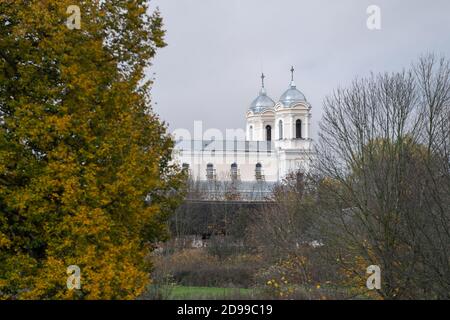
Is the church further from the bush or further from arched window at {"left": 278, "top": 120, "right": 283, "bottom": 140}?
the bush

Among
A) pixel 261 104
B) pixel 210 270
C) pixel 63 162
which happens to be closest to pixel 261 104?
pixel 261 104

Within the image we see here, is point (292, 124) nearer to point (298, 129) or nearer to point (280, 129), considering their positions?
point (298, 129)

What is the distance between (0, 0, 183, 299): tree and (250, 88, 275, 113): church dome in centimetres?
6343

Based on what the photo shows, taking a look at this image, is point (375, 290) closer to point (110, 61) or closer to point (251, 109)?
point (110, 61)

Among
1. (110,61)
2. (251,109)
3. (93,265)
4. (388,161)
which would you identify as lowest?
(93,265)

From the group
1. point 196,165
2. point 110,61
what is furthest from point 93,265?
point 196,165

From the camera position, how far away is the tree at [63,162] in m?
12.3

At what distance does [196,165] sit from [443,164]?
60.2 metres

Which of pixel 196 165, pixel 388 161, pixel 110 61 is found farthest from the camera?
pixel 196 165

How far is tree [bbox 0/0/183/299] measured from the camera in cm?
1227

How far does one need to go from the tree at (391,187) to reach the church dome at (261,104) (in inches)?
2337

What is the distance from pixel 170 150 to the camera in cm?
1708

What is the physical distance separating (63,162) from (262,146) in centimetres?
6390

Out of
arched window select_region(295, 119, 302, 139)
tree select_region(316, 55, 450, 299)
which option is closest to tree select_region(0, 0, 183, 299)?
tree select_region(316, 55, 450, 299)
